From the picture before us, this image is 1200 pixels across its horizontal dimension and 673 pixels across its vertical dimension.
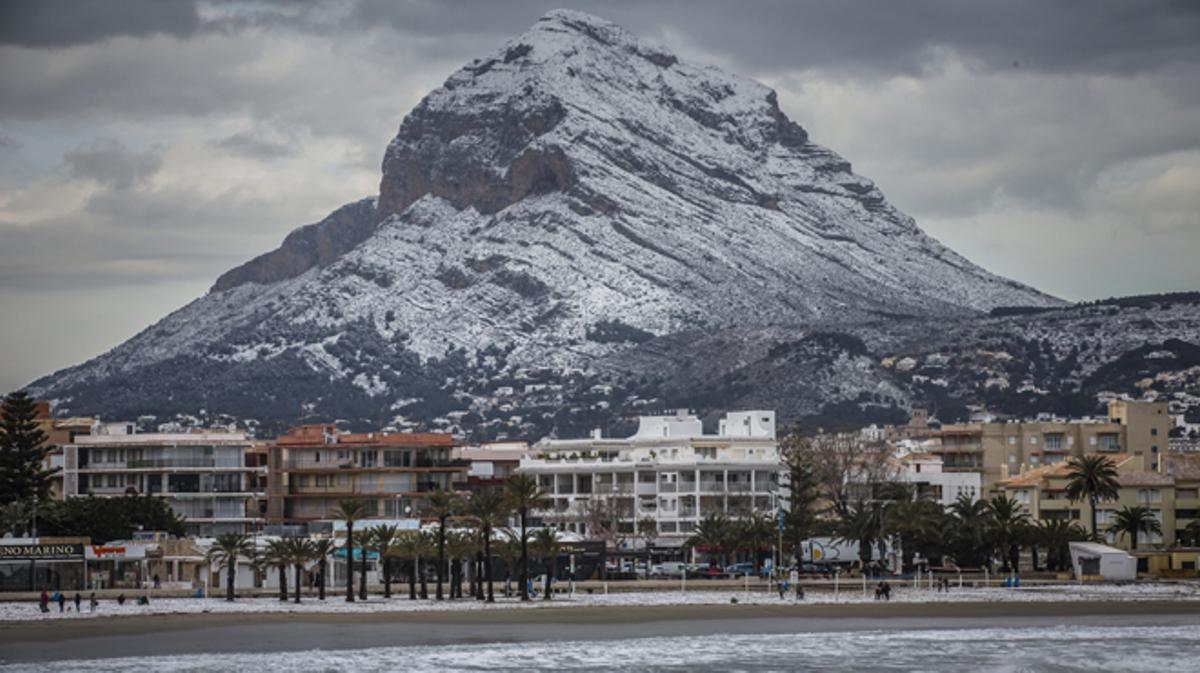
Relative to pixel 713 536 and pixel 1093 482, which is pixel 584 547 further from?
pixel 1093 482

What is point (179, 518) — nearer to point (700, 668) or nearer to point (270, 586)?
point (270, 586)

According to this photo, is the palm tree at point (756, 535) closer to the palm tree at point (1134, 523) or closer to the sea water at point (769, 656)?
the palm tree at point (1134, 523)

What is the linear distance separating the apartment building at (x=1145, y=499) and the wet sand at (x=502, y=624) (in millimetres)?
41441

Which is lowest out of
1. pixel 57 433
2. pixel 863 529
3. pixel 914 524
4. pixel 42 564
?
pixel 42 564

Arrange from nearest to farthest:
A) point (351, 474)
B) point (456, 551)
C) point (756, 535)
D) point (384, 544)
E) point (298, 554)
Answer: point (298, 554), point (456, 551), point (384, 544), point (756, 535), point (351, 474)

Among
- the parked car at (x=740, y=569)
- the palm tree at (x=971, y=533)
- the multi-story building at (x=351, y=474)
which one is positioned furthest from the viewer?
the multi-story building at (x=351, y=474)

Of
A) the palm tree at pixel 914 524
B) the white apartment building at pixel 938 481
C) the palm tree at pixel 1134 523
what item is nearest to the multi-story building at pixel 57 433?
the palm tree at pixel 914 524

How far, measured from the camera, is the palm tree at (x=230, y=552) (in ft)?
404

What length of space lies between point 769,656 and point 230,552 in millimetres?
48756

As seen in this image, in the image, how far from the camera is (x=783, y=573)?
13062 cm

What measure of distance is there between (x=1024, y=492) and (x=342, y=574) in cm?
5493

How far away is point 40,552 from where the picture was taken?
130 meters

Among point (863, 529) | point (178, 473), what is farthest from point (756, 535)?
point (178, 473)

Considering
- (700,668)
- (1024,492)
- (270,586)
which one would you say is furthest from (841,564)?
(700,668)
